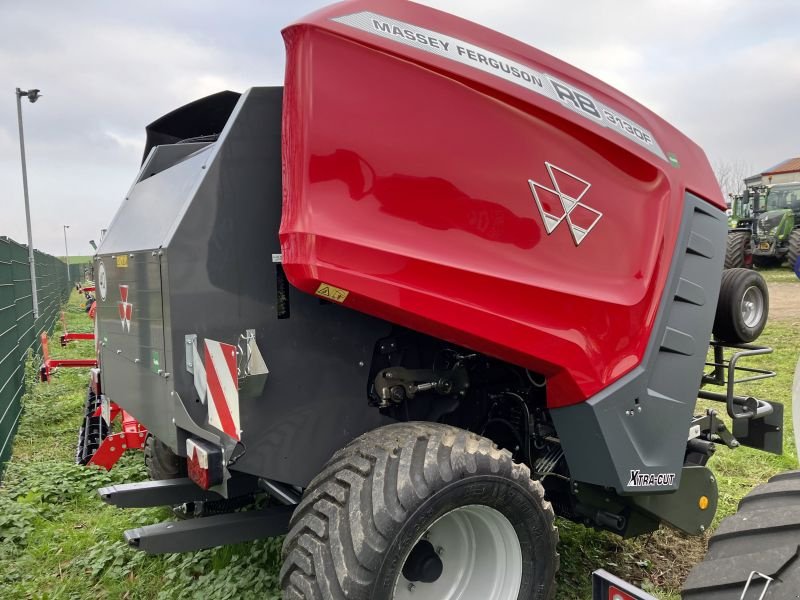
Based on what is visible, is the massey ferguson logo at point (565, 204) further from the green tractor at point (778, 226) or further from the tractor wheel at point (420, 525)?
the green tractor at point (778, 226)

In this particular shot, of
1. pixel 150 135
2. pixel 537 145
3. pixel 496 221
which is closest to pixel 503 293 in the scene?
pixel 496 221

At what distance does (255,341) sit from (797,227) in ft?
76.5

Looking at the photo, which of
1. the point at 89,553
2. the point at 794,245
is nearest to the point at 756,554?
the point at 89,553

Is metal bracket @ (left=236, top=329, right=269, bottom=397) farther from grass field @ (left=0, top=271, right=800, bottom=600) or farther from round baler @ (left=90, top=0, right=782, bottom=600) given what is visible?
grass field @ (left=0, top=271, right=800, bottom=600)

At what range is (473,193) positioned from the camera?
7.20 ft

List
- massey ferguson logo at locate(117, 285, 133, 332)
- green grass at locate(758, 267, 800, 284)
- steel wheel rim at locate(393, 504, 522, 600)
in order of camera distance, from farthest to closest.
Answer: green grass at locate(758, 267, 800, 284)
massey ferguson logo at locate(117, 285, 133, 332)
steel wheel rim at locate(393, 504, 522, 600)

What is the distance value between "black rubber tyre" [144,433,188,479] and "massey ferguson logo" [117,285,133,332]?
96cm

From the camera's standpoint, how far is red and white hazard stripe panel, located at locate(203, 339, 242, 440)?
2154 millimetres

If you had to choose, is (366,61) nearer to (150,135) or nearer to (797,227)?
(150,135)

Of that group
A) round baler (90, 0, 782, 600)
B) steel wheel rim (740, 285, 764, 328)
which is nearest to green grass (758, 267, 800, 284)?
steel wheel rim (740, 285, 764, 328)

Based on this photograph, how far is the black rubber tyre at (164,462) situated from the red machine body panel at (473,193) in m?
2.05

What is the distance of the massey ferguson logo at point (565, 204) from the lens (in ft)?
7.60

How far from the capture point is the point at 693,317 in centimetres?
275

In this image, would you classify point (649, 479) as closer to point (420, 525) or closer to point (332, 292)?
point (420, 525)
